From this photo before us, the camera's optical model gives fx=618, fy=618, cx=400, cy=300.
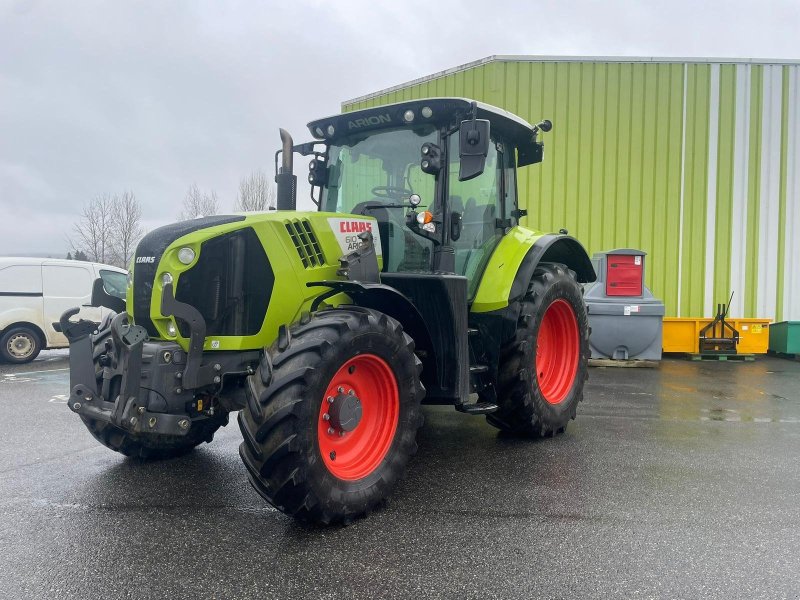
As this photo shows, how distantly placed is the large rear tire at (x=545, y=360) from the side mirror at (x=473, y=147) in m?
1.38

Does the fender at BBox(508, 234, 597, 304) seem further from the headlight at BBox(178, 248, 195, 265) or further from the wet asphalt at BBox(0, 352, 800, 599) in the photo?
the headlight at BBox(178, 248, 195, 265)

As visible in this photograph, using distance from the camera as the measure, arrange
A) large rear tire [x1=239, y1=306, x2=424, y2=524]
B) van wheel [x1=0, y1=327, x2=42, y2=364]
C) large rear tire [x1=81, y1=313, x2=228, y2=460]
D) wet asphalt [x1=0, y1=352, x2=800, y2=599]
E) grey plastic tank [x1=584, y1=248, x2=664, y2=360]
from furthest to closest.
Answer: van wheel [x1=0, y1=327, x2=42, y2=364], grey plastic tank [x1=584, y1=248, x2=664, y2=360], large rear tire [x1=81, y1=313, x2=228, y2=460], large rear tire [x1=239, y1=306, x2=424, y2=524], wet asphalt [x1=0, y1=352, x2=800, y2=599]

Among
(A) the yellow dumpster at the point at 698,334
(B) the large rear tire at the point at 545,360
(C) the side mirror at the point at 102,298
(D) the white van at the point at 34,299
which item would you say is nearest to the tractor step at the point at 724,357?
(A) the yellow dumpster at the point at 698,334

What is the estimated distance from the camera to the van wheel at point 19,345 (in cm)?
1054

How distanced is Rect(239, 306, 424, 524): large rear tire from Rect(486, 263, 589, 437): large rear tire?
131cm

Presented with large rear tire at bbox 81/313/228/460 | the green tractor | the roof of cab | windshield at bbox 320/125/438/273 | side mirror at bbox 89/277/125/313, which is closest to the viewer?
the green tractor

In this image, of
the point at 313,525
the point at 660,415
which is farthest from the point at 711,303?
the point at 313,525

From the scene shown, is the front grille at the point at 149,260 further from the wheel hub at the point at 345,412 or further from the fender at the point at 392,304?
the wheel hub at the point at 345,412

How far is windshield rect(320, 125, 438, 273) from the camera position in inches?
167

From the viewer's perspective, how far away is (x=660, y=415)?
6.20 meters

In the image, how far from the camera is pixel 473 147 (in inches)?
149

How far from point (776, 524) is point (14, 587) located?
147 inches

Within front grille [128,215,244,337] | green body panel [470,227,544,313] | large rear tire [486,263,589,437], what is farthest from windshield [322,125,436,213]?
large rear tire [486,263,589,437]

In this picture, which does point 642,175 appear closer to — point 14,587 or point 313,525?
point 313,525
